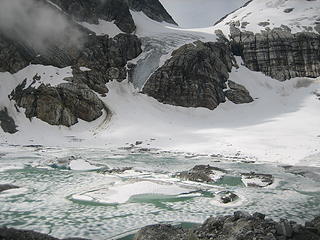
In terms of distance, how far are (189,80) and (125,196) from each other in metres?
55.4

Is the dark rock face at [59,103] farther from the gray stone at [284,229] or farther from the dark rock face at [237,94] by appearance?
the gray stone at [284,229]

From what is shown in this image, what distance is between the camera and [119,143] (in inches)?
2164

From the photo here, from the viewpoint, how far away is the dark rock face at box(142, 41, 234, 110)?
74500 mm

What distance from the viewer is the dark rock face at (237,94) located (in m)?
77.1

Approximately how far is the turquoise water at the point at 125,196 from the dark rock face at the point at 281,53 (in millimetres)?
57026

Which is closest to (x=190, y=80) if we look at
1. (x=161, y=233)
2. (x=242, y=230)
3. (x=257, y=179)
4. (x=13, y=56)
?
(x=13, y=56)

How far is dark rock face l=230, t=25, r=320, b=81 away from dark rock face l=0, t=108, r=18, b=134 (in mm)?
56845

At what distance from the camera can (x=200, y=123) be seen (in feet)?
220

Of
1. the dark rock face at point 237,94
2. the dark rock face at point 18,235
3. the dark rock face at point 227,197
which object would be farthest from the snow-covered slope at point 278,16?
the dark rock face at point 18,235

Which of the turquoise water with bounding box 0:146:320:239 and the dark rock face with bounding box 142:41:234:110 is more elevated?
the dark rock face with bounding box 142:41:234:110

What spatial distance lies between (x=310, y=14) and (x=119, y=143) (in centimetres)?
7665

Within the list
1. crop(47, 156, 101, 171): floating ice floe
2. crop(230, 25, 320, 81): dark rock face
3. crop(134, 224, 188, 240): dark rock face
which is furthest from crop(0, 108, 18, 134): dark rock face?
crop(230, 25, 320, 81): dark rock face

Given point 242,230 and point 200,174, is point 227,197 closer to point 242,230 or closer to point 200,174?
A: point 200,174

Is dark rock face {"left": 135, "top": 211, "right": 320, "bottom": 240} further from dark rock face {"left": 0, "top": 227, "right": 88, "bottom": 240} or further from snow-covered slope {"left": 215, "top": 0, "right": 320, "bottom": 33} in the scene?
snow-covered slope {"left": 215, "top": 0, "right": 320, "bottom": 33}
